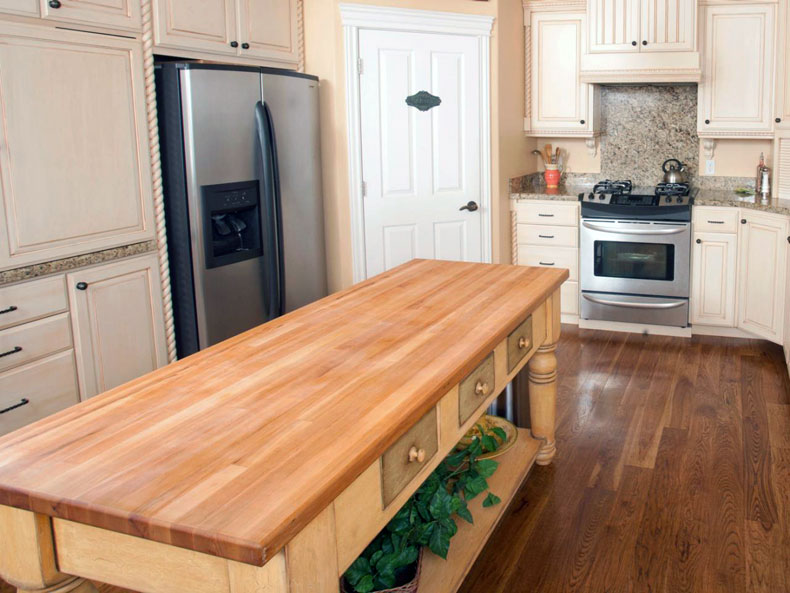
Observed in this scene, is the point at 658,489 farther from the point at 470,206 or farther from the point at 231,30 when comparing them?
the point at 231,30

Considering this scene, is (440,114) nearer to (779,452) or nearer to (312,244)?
(312,244)

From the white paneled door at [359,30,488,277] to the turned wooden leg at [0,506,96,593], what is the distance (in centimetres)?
351

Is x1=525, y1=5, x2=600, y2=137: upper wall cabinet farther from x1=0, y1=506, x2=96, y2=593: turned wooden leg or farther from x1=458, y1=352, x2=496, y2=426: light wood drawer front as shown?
x1=0, y1=506, x2=96, y2=593: turned wooden leg

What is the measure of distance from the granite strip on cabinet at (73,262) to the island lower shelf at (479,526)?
1.74 m

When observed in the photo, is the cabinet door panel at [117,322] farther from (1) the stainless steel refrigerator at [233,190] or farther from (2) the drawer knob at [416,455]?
(2) the drawer knob at [416,455]

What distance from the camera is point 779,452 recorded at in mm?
3404

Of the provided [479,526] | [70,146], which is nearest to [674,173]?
[479,526]

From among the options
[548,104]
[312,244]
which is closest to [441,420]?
[312,244]

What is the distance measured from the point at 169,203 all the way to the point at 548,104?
9.66ft

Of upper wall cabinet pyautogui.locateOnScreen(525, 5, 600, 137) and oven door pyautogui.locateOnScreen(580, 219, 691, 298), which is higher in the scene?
upper wall cabinet pyautogui.locateOnScreen(525, 5, 600, 137)

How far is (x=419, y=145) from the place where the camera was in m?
4.90

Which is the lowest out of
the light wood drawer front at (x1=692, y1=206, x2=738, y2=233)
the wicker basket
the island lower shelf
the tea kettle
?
the island lower shelf

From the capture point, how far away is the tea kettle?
5.53 m

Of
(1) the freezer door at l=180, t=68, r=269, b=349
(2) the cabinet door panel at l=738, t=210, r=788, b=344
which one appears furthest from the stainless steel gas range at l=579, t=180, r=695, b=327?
(1) the freezer door at l=180, t=68, r=269, b=349
